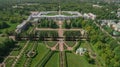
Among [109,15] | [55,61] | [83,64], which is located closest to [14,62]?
[55,61]

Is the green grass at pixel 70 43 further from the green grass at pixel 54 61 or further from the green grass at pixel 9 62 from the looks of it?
the green grass at pixel 9 62

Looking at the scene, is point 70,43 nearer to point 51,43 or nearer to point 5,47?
point 51,43

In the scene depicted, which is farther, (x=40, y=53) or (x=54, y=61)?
(x=40, y=53)

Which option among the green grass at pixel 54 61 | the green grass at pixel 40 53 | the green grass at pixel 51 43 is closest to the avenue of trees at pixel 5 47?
the green grass at pixel 40 53

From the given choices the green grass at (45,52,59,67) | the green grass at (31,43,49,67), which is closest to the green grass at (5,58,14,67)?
the green grass at (31,43,49,67)

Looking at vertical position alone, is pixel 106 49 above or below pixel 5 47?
below

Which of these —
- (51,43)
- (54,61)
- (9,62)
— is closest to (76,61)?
(54,61)

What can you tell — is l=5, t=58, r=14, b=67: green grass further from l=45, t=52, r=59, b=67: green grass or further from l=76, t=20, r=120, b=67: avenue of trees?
l=76, t=20, r=120, b=67: avenue of trees

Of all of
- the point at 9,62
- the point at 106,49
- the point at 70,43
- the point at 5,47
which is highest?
the point at 5,47

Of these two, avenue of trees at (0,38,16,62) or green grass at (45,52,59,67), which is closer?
green grass at (45,52,59,67)
